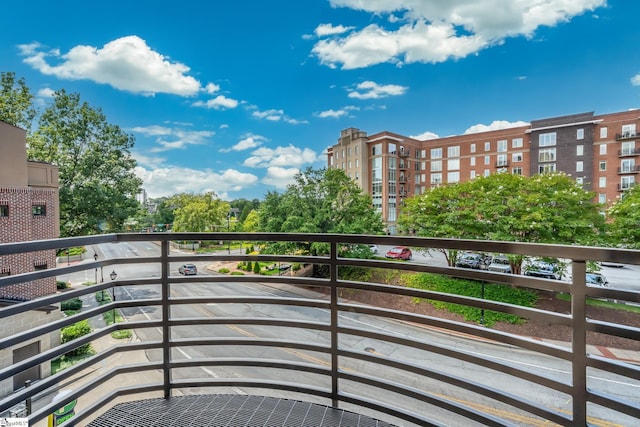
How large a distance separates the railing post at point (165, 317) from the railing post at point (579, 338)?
1.79 meters

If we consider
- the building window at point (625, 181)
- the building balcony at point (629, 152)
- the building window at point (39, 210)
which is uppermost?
the building balcony at point (629, 152)

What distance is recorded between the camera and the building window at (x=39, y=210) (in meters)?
9.72

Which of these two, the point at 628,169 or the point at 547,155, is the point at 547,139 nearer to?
the point at 547,155

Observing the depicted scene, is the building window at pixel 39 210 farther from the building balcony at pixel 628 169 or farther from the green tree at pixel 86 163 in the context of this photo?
the building balcony at pixel 628 169

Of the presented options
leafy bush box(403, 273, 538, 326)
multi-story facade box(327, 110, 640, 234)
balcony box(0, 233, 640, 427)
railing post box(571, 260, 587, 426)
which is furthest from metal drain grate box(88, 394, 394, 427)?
multi-story facade box(327, 110, 640, 234)

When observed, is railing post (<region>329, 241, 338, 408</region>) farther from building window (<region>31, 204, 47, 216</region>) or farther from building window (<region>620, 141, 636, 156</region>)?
building window (<region>620, 141, 636, 156</region>)

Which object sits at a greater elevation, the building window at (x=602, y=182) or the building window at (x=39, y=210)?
the building window at (x=602, y=182)

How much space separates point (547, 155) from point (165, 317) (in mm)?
29841

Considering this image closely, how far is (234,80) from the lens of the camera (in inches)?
950

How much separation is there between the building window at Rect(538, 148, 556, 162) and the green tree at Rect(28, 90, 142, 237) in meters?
28.8

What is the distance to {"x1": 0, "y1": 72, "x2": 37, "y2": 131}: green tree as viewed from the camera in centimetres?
1487

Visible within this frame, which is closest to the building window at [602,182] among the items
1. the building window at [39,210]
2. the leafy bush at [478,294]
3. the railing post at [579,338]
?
the leafy bush at [478,294]

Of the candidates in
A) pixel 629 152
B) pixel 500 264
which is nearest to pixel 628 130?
pixel 629 152

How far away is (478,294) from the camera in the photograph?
10.8m
